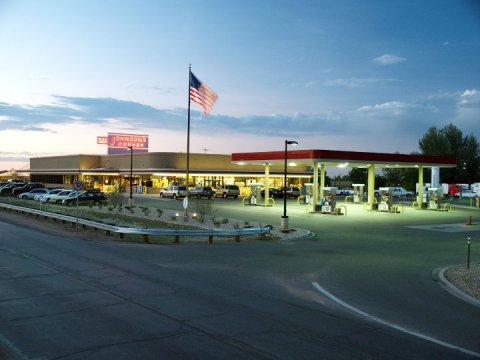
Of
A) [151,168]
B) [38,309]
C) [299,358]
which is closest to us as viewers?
[299,358]

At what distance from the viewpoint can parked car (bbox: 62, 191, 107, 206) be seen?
46656 millimetres

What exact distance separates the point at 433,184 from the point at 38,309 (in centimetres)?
5763

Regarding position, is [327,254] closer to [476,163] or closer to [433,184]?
[433,184]

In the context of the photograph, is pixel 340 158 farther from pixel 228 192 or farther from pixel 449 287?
pixel 449 287

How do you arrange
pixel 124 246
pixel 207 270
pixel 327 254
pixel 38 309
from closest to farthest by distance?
pixel 38 309
pixel 207 270
pixel 327 254
pixel 124 246

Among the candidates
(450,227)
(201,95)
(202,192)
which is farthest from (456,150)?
(201,95)

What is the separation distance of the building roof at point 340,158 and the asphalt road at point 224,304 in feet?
68.6

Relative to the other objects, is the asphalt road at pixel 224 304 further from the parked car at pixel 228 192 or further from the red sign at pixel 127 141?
the red sign at pixel 127 141

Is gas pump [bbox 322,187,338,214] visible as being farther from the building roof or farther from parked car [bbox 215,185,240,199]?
parked car [bbox 215,185,240,199]

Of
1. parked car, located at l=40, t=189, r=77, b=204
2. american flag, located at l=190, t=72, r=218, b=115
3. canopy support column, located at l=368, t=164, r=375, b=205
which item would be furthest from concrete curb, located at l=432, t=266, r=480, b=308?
parked car, located at l=40, t=189, r=77, b=204

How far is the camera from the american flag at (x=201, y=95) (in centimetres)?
2898

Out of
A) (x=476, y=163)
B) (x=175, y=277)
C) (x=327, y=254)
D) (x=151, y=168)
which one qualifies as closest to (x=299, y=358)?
(x=175, y=277)

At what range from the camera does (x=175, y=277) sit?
491 inches

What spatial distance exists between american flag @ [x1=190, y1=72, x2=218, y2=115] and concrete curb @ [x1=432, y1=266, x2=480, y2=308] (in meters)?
18.0
